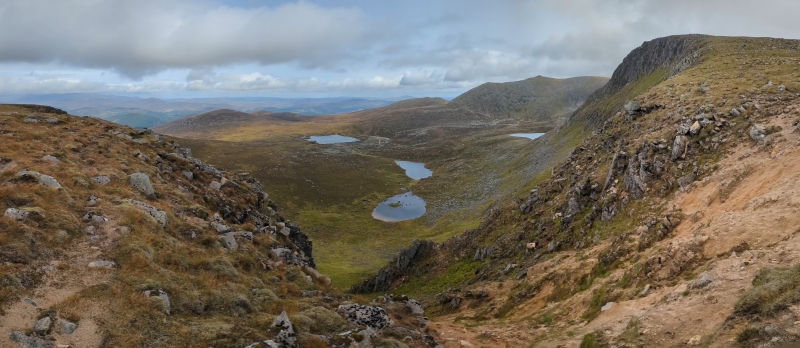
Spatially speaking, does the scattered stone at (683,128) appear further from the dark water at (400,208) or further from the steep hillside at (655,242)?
the dark water at (400,208)

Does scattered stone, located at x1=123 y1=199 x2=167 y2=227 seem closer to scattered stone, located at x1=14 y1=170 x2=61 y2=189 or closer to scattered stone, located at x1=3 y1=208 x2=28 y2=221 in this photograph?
scattered stone, located at x1=14 y1=170 x2=61 y2=189

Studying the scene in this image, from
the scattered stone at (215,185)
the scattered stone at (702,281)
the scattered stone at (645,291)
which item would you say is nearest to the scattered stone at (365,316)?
the scattered stone at (645,291)

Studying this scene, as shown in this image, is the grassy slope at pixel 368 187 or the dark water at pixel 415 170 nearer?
the grassy slope at pixel 368 187

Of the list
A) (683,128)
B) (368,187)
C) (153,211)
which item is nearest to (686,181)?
(683,128)

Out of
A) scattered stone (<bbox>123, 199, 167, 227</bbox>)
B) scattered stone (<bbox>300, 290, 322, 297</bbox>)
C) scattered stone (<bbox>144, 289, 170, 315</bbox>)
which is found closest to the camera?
scattered stone (<bbox>144, 289, 170, 315</bbox>)

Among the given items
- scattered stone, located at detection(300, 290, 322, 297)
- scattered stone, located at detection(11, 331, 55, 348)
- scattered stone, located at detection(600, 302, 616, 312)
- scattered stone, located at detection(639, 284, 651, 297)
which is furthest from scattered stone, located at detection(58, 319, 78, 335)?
scattered stone, located at detection(639, 284, 651, 297)
